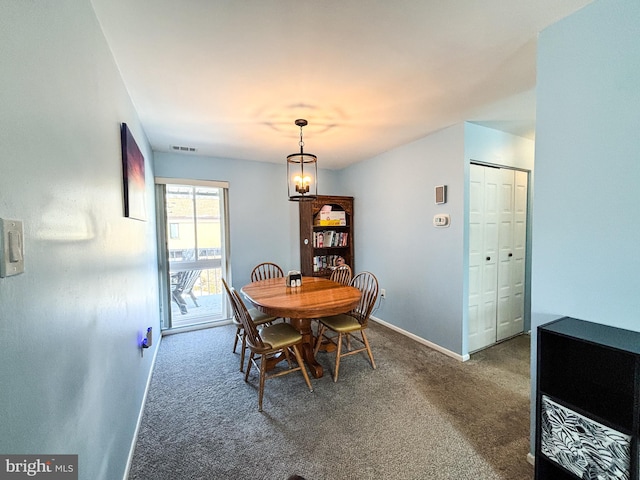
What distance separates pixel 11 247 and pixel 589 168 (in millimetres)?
2192

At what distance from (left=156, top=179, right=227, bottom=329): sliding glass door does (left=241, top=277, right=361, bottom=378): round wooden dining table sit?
1392 millimetres

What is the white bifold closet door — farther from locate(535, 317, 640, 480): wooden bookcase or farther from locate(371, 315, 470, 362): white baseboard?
locate(535, 317, 640, 480): wooden bookcase

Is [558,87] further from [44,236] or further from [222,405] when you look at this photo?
[222,405]

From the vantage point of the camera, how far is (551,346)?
132 cm

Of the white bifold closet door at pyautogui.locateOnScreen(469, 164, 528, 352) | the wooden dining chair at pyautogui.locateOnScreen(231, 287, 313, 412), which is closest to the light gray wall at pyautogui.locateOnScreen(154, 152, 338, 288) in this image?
the wooden dining chair at pyautogui.locateOnScreen(231, 287, 313, 412)

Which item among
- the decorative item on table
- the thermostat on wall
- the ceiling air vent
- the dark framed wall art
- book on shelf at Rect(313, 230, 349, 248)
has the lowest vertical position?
the decorative item on table

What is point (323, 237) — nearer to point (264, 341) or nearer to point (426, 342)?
point (426, 342)

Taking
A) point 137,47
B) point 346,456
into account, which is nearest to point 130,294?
point 137,47

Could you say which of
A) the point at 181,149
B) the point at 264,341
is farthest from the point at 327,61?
the point at 181,149

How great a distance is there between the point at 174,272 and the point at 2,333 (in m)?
3.47

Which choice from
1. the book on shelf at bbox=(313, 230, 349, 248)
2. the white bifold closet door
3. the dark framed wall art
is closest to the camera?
the dark framed wall art

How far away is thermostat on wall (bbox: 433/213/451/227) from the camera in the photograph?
2805 mm

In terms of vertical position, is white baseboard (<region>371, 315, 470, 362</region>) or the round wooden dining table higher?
the round wooden dining table

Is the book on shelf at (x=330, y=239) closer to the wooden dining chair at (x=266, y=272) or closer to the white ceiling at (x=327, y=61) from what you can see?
the wooden dining chair at (x=266, y=272)
